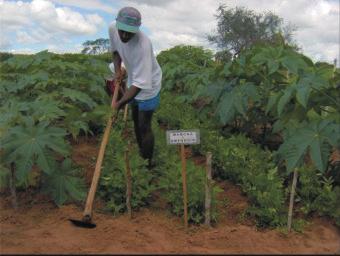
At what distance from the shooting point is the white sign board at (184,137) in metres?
3.52

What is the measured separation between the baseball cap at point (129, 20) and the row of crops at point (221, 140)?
62 cm

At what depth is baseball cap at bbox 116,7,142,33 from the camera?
12.9 ft

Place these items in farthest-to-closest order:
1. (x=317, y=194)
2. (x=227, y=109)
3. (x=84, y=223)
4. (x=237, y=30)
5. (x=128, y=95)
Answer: (x=237, y=30)
(x=227, y=109)
(x=128, y=95)
(x=317, y=194)
(x=84, y=223)

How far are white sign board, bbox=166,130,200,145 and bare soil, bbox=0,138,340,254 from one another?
55 centimetres

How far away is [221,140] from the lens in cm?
515

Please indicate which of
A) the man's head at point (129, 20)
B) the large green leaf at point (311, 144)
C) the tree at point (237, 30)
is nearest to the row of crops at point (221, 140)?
the large green leaf at point (311, 144)

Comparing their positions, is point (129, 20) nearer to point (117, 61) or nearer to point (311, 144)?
point (117, 61)

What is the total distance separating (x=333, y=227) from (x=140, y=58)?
191 cm

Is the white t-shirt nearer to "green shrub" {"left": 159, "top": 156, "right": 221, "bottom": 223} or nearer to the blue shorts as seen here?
the blue shorts

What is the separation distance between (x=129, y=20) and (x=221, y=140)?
1743mm

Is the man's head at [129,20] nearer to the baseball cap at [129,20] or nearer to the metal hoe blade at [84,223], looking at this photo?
the baseball cap at [129,20]

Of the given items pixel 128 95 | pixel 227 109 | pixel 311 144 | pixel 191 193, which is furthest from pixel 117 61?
pixel 311 144

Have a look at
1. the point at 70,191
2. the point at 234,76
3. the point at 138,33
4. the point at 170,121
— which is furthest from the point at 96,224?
the point at 170,121

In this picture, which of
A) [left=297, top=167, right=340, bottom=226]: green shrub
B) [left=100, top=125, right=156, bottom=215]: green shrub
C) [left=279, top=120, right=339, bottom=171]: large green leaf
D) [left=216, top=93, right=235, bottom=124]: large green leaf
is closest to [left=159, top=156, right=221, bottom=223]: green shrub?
[left=100, top=125, right=156, bottom=215]: green shrub
